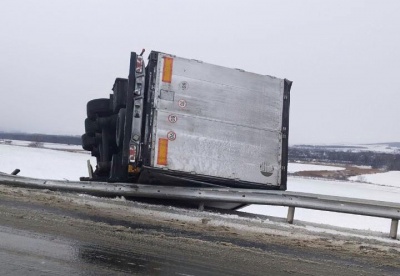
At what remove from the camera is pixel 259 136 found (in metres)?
7.85

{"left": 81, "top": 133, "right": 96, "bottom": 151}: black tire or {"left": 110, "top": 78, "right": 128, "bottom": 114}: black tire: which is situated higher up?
{"left": 110, "top": 78, "right": 128, "bottom": 114}: black tire

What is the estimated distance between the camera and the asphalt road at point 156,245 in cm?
414

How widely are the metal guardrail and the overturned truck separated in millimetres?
200

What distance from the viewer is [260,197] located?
24.1 ft

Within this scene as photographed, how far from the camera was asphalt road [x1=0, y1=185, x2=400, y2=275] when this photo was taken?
4137 mm

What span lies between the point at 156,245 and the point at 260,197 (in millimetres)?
2750

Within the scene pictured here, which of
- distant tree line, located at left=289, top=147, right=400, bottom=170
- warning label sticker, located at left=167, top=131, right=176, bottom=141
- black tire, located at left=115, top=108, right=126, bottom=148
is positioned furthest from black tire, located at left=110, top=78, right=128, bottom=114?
distant tree line, located at left=289, top=147, right=400, bottom=170

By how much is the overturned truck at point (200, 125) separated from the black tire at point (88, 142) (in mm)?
1427

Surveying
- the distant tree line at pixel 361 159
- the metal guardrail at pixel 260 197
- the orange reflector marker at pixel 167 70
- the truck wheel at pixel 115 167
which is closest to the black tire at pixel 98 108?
the truck wheel at pixel 115 167

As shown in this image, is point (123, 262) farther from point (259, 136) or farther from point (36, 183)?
point (36, 183)

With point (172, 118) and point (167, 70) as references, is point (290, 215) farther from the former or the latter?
point (167, 70)

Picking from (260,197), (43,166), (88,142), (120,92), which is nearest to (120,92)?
(120,92)

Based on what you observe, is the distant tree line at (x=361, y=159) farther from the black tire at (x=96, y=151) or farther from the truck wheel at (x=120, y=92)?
the truck wheel at (x=120, y=92)

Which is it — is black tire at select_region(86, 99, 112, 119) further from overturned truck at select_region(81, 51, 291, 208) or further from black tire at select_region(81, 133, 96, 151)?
overturned truck at select_region(81, 51, 291, 208)
